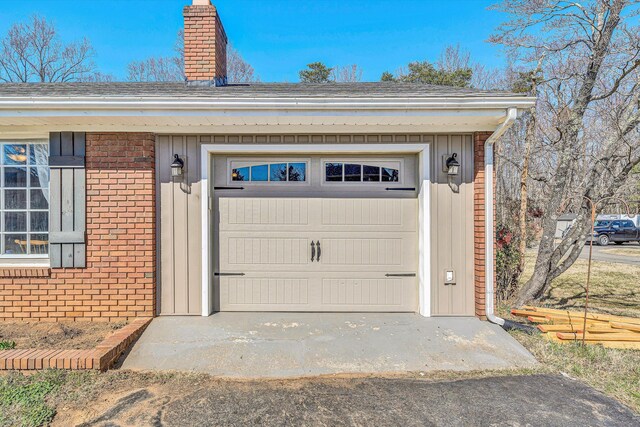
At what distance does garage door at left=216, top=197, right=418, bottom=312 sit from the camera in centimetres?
444

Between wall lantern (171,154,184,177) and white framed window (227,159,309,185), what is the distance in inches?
24.0

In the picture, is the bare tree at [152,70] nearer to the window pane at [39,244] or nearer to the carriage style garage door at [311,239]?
the window pane at [39,244]

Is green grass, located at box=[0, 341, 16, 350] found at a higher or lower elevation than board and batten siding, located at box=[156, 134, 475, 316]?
lower

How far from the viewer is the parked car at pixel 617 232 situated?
736 inches

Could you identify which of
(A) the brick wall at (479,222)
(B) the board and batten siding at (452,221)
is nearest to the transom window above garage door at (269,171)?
(B) the board and batten siding at (452,221)

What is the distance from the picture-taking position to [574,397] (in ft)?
9.27

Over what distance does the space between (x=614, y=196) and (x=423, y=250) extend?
357 centimetres

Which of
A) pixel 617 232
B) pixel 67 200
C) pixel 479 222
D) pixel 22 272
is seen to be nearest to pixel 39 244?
pixel 22 272

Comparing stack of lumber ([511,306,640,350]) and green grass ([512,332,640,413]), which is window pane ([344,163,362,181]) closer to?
green grass ([512,332,640,413])

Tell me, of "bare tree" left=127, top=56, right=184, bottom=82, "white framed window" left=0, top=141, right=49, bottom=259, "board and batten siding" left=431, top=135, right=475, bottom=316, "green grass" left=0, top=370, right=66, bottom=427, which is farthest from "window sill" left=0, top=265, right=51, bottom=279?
"bare tree" left=127, top=56, right=184, bottom=82

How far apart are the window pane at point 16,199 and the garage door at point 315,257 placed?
8.48ft

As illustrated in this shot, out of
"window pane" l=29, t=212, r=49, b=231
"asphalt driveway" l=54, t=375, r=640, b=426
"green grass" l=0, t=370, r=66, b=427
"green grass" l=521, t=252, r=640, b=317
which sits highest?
"window pane" l=29, t=212, r=49, b=231

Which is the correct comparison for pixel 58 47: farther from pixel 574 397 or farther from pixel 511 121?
pixel 574 397

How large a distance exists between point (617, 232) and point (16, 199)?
25.8m
